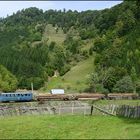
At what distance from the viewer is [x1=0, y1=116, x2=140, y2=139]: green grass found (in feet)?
104

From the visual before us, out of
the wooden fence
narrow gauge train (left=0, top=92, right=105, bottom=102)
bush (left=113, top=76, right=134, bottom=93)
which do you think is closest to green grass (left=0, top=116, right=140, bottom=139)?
the wooden fence

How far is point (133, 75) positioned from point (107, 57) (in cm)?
3737

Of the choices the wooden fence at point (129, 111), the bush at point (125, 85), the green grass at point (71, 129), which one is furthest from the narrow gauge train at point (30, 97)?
the green grass at point (71, 129)

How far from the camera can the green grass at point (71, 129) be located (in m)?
31.6

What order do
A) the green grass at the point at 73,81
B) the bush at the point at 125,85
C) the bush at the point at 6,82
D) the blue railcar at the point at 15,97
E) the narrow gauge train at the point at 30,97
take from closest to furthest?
the blue railcar at the point at 15,97
the narrow gauge train at the point at 30,97
the bush at the point at 125,85
the bush at the point at 6,82
the green grass at the point at 73,81

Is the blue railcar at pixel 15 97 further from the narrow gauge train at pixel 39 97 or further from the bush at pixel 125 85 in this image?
the bush at pixel 125 85

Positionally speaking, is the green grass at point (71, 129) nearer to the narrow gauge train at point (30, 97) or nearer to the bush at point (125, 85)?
the narrow gauge train at point (30, 97)

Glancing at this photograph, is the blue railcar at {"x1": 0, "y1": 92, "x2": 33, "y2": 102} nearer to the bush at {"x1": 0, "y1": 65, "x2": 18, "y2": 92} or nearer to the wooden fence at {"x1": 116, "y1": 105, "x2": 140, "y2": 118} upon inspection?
the bush at {"x1": 0, "y1": 65, "x2": 18, "y2": 92}

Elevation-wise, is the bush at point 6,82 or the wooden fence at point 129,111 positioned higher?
the wooden fence at point 129,111

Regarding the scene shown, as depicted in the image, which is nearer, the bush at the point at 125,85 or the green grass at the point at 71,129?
the green grass at the point at 71,129

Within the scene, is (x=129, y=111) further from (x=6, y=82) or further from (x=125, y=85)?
(x=6, y=82)

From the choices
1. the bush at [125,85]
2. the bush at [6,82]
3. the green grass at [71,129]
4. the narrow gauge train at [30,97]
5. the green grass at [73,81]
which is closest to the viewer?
the green grass at [71,129]

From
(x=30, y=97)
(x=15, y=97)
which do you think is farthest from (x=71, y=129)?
(x=30, y=97)

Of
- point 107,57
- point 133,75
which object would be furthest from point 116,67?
point 107,57
